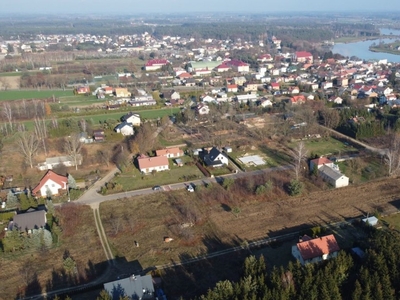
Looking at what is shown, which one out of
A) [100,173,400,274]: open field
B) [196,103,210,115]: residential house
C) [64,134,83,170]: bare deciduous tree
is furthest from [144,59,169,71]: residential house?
[100,173,400,274]: open field

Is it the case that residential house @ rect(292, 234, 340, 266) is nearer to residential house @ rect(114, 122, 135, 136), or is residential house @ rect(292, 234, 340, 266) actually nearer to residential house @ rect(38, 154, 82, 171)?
residential house @ rect(38, 154, 82, 171)

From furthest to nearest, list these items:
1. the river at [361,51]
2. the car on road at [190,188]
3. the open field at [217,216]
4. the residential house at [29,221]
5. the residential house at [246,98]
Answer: the river at [361,51] < the residential house at [246,98] < the car on road at [190,188] < the residential house at [29,221] < the open field at [217,216]

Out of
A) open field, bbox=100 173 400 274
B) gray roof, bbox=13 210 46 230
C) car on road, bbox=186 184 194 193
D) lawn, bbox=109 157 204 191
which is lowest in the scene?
open field, bbox=100 173 400 274

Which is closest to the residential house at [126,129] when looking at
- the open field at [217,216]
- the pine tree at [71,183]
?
the pine tree at [71,183]

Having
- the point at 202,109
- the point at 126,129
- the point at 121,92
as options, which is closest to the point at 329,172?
the point at 126,129

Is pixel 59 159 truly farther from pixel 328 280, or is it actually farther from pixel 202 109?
pixel 328 280

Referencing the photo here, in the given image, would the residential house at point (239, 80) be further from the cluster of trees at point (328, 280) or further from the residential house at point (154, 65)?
the cluster of trees at point (328, 280)
